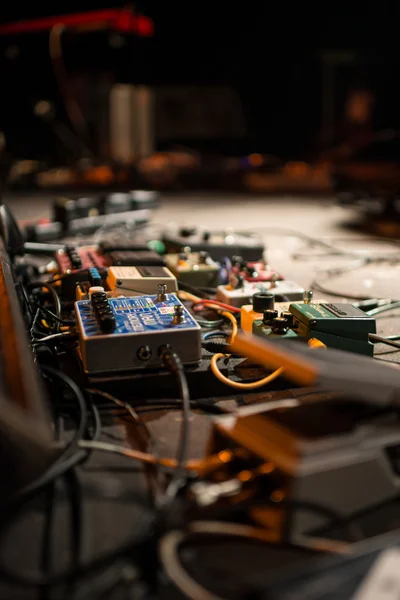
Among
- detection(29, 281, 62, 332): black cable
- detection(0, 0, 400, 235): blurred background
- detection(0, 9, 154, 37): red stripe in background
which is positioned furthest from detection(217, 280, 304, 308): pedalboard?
detection(0, 9, 154, 37): red stripe in background

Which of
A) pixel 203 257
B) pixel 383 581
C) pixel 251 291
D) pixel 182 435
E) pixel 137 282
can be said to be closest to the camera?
pixel 383 581

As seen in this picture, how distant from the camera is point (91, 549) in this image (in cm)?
84

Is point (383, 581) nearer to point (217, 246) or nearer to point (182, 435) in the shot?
point (182, 435)

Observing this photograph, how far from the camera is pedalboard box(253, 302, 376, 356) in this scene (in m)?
1.48

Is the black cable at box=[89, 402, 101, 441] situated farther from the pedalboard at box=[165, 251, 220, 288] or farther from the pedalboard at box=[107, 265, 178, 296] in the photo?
the pedalboard at box=[165, 251, 220, 288]

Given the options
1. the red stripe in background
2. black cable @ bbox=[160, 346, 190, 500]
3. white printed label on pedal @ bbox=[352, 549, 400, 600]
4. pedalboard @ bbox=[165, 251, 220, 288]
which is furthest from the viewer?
the red stripe in background

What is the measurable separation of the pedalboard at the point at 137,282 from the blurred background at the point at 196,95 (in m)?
4.33

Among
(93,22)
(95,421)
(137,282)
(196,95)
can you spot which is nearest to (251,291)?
(137,282)

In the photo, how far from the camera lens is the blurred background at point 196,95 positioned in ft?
20.4

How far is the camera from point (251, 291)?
74.6 inches

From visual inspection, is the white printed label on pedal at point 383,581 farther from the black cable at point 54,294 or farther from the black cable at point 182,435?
the black cable at point 54,294

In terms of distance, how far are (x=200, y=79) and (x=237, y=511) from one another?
712cm

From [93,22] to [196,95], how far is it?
1892mm

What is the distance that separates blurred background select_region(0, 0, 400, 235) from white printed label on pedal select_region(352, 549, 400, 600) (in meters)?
5.26
